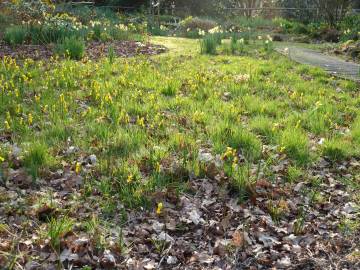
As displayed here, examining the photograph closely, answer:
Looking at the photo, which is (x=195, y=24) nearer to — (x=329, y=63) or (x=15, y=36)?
(x=329, y=63)

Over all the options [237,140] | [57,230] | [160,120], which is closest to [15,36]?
[160,120]

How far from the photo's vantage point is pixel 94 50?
32.5 feet

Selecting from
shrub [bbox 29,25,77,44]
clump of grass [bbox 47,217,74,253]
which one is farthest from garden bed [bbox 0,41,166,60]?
clump of grass [bbox 47,217,74,253]

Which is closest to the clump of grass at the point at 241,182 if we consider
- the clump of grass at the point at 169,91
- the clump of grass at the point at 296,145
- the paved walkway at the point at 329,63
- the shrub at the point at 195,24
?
the clump of grass at the point at 296,145

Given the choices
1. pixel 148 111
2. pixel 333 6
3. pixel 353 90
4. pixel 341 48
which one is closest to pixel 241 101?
pixel 148 111

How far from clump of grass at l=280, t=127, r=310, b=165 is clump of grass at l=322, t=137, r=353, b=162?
0.21 meters

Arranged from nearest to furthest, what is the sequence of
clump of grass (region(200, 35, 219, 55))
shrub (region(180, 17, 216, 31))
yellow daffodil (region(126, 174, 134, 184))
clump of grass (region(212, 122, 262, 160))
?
yellow daffodil (region(126, 174, 134, 184)) → clump of grass (region(212, 122, 262, 160)) → clump of grass (region(200, 35, 219, 55)) → shrub (region(180, 17, 216, 31))

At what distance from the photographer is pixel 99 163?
159 inches

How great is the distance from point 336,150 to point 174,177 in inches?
78.2

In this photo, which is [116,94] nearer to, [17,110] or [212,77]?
[17,110]

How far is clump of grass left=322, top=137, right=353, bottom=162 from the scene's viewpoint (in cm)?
477

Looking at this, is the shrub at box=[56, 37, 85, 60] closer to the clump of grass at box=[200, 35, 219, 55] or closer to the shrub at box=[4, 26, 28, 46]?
the shrub at box=[4, 26, 28, 46]

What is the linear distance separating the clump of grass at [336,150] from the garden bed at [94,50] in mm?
5689

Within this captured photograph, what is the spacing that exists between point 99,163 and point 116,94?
2.24 m
